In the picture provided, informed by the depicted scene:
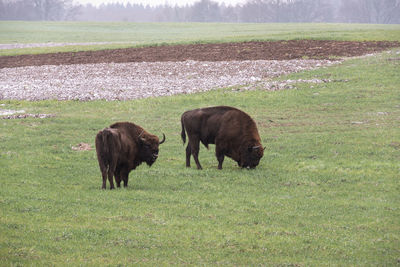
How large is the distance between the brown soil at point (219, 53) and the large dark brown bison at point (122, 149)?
2572 centimetres

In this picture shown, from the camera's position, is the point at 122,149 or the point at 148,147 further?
the point at 148,147

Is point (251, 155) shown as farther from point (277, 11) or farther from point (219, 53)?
point (277, 11)

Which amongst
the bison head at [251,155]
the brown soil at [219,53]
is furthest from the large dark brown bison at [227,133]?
the brown soil at [219,53]

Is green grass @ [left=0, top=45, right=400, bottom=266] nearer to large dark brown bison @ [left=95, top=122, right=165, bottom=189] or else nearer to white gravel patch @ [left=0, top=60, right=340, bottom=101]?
large dark brown bison @ [left=95, top=122, right=165, bottom=189]

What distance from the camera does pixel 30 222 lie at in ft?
34.4

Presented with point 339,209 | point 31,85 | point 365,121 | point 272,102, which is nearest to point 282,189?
point 339,209

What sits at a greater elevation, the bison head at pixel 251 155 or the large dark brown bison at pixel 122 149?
the large dark brown bison at pixel 122 149

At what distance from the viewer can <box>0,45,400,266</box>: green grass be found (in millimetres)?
9117

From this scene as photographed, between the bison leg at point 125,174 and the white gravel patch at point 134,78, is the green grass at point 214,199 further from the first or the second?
the white gravel patch at point 134,78

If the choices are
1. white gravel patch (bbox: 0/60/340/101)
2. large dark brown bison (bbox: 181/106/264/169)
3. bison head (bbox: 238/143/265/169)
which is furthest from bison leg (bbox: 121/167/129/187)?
white gravel patch (bbox: 0/60/340/101)

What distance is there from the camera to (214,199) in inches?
492

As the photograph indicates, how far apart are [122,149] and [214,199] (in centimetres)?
269

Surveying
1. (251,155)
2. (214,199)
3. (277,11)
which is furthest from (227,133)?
(277,11)

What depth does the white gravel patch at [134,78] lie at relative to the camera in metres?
30.5
